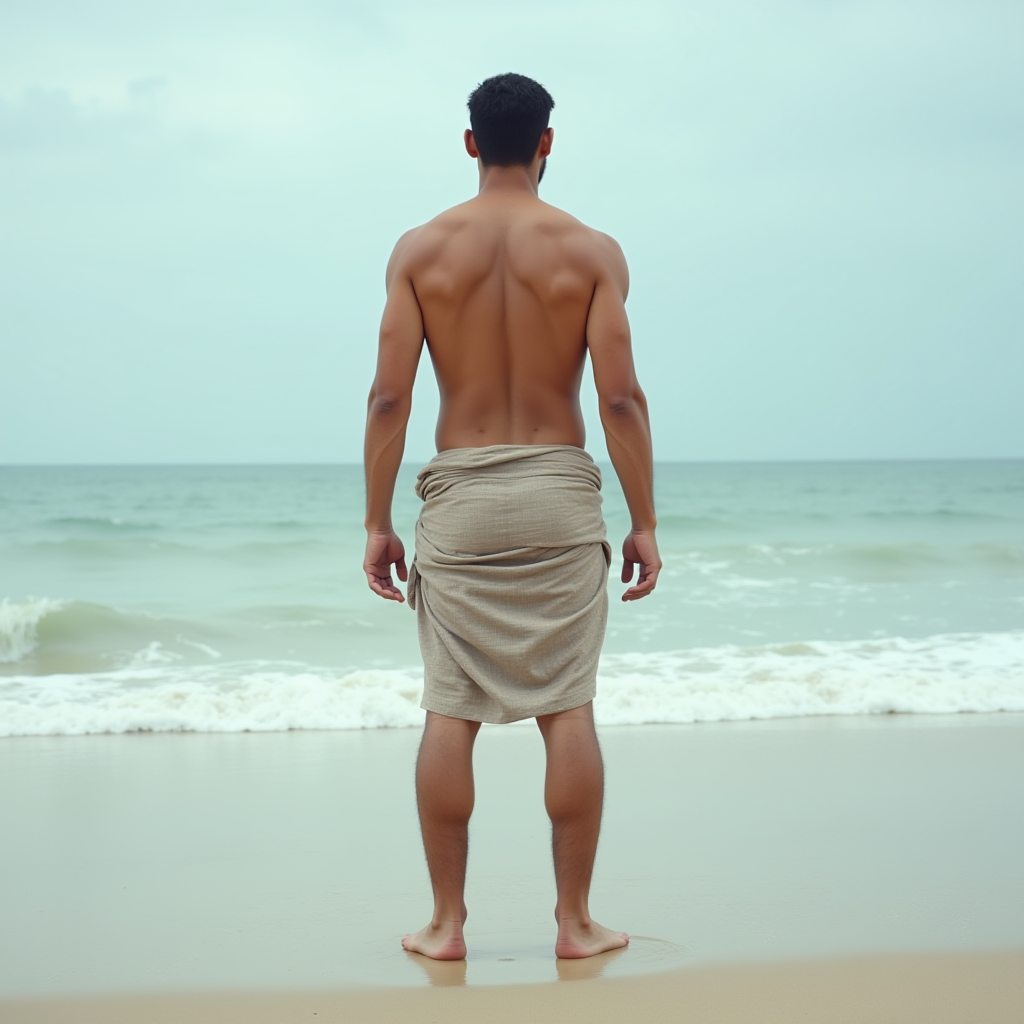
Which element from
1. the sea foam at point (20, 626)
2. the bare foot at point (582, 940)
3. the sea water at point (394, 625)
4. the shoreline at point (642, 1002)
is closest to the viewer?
the shoreline at point (642, 1002)

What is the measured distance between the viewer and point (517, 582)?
2.60 meters

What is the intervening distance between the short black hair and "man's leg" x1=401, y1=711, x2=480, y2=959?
1.30 metres

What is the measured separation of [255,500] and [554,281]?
25877 mm

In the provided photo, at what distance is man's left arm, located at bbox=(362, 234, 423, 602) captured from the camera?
2.62 m

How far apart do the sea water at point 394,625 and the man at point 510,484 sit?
315cm

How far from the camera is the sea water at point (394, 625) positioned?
5957 mm

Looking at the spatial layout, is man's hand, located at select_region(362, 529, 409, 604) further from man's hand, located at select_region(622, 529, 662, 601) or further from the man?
man's hand, located at select_region(622, 529, 662, 601)

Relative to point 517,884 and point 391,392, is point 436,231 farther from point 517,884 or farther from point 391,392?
point 517,884

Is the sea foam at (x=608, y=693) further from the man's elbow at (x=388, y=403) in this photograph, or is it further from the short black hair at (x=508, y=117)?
the short black hair at (x=508, y=117)

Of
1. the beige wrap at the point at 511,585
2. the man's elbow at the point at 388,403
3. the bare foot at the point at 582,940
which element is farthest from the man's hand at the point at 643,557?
the bare foot at the point at 582,940

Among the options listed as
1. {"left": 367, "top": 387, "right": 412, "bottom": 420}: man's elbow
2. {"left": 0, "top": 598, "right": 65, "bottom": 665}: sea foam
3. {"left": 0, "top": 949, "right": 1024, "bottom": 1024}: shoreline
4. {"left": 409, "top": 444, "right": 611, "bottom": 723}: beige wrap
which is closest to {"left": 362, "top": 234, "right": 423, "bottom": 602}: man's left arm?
{"left": 367, "top": 387, "right": 412, "bottom": 420}: man's elbow

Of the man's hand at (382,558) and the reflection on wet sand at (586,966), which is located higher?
the man's hand at (382,558)

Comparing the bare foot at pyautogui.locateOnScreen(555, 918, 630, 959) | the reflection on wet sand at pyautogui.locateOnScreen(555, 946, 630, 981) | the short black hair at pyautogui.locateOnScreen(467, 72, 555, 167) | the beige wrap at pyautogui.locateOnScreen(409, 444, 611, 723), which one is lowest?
the reflection on wet sand at pyautogui.locateOnScreen(555, 946, 630, 981)

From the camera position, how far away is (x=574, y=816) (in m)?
2.59
